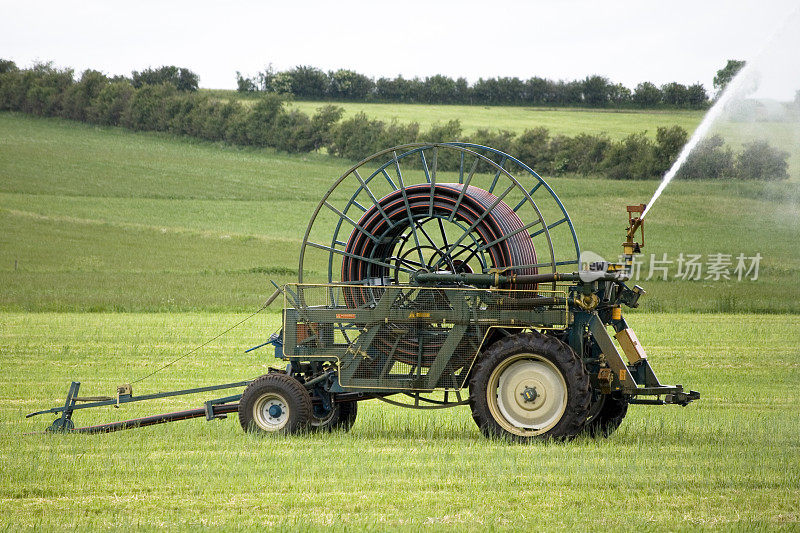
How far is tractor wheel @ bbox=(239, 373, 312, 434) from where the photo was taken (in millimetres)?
12711

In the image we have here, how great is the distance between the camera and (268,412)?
12.9 meters

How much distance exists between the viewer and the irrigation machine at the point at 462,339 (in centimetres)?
1205

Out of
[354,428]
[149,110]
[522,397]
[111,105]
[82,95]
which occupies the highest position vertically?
[82,95]

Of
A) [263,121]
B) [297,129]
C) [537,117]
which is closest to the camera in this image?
[297,129]

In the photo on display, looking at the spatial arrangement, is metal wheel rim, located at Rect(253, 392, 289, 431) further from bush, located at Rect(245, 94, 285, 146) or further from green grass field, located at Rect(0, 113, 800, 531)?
bush, located at Rect(245, 94, 285, 146)

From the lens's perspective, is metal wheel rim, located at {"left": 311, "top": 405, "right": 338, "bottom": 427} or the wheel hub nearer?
the wheel hub

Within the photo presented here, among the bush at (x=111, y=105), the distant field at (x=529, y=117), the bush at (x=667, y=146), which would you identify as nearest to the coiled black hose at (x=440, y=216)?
the bush at (x=667, y=146)

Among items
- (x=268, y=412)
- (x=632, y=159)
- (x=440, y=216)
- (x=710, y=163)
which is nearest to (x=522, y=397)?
(x=440, y=216)

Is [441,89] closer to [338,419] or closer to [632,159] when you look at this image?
[632,159]

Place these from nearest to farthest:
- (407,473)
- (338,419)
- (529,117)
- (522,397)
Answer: (407,473) → (522,397) → (338,419) → (529,117)

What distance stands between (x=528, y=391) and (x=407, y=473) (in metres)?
2.27

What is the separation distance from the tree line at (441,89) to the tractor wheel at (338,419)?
72071mm

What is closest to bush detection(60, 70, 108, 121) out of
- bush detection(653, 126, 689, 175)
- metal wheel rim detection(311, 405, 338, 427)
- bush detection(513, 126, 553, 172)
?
bush detection(513, 126, 553, 172)

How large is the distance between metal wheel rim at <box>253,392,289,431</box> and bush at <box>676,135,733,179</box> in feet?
133
